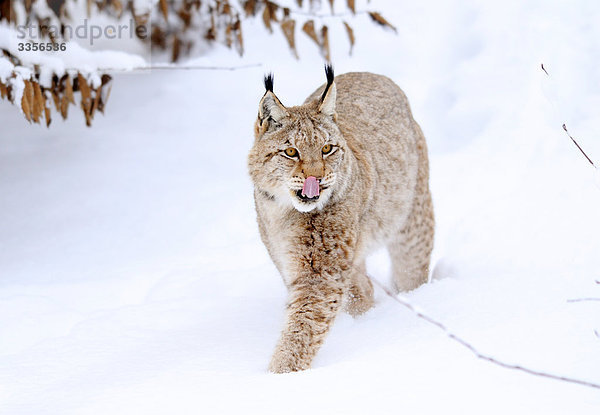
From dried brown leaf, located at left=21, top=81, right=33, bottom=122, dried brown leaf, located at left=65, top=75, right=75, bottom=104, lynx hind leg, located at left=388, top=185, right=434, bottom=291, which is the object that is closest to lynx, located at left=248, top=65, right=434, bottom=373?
lynx hind leg, located at left=388, top=185, right=434, bottom=291

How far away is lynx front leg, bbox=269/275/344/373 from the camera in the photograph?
3.76 metres

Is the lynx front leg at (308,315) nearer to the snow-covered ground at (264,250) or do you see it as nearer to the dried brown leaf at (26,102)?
the snow-covered ground at (264,250)

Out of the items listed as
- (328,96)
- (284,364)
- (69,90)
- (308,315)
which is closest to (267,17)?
(69,90)

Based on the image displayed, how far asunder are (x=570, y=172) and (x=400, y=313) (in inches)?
102

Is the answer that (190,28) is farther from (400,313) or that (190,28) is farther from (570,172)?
(400,313)

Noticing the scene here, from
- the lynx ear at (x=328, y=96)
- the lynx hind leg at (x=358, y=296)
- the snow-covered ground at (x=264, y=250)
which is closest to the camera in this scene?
the snow-covered ground at (x=264, y=250)

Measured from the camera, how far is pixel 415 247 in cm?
532

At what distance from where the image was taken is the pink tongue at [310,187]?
12.4 ft

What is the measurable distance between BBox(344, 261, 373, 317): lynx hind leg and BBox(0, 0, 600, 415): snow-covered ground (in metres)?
0.17

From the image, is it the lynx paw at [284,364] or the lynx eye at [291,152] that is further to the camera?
the lynx eye at [291,152]

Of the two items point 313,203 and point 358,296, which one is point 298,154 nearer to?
point 313,203

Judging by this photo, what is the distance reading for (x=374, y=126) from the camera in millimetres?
4871

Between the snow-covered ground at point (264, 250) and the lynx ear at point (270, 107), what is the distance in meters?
1.20

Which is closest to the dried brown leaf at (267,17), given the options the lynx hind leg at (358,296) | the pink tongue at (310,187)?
the lynx hind leg at (358,296)
